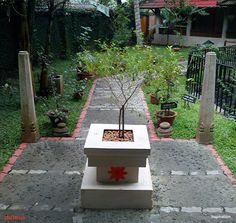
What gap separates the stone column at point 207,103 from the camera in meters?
5.42

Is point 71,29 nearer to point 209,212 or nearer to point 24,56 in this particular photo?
point 24,56

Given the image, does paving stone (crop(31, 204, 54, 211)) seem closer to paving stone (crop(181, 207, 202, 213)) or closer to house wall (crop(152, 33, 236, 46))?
paving stone (crop(181, 207, 202, 213))

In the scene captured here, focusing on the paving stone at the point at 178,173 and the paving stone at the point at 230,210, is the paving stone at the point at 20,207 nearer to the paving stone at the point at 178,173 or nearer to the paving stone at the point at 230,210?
the paving stone at the point at 178,173

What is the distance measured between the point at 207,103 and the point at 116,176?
93.7 inches

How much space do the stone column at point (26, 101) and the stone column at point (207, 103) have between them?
9.27ft

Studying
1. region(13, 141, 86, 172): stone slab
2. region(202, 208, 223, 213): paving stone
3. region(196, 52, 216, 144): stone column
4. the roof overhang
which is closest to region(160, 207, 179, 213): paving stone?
region(202, 208, 223, 213): paving stone

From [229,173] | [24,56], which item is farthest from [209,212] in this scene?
[24,56]

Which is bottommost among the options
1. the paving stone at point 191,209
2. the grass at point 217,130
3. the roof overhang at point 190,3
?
the paving stone at point 191,209

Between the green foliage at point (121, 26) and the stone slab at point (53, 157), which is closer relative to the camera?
the stone slab at point (53, 157)

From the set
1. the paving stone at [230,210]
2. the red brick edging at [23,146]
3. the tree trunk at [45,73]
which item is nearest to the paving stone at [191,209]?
the paving stone at [230,210]

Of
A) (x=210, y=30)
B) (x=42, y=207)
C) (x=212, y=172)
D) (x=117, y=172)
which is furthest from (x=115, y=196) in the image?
(x=210, y=30)

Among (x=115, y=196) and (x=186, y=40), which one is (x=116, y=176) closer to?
(x=115, y=196)

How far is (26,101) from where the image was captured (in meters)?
5.48

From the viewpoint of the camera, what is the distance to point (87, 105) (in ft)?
26.6
